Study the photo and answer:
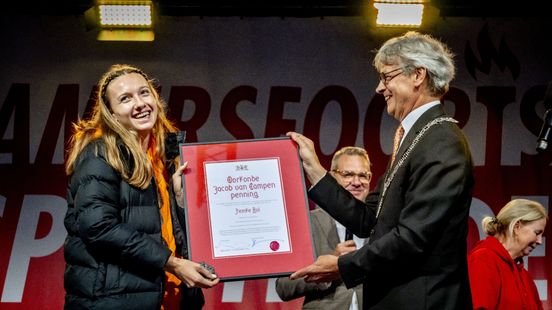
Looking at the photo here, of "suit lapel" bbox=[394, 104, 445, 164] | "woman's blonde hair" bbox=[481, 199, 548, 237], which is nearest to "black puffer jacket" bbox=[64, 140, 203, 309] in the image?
"suit lapel" bbox=[394, 104, 445, 164]

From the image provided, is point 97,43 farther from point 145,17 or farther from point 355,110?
point 355,110

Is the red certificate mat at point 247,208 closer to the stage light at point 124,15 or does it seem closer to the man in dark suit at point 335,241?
the man in dark suit at point 335,241

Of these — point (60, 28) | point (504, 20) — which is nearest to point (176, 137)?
point (60, 28)

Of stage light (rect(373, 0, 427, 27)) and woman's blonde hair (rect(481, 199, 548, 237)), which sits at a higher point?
stage light (rect(373, 0, 427, 27))

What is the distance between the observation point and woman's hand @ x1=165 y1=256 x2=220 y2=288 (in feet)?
9.73

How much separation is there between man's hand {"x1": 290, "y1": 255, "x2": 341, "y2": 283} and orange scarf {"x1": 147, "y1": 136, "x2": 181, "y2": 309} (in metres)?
0.60

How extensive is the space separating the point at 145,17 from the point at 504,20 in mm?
2630

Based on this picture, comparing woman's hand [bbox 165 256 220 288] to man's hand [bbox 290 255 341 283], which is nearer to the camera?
man's hand [bbox 290 255 341 283]

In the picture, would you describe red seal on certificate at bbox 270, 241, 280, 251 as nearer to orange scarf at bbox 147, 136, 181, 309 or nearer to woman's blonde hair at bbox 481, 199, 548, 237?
orange scarf at bbox 147, 136, 181, 309

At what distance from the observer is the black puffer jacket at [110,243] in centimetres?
296

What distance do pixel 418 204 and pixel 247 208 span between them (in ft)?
2.73

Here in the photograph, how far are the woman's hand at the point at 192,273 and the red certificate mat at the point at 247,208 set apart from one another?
5 centimetres

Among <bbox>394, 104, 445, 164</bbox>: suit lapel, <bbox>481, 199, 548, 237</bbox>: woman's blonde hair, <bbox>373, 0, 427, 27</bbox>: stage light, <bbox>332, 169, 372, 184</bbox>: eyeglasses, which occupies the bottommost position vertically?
<bbox>481, 199, 548, 237</bbox>: woman's blonde hair

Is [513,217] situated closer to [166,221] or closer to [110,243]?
[166,221]
